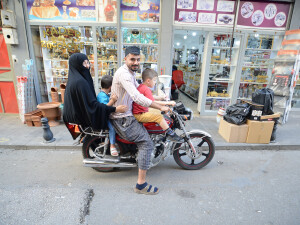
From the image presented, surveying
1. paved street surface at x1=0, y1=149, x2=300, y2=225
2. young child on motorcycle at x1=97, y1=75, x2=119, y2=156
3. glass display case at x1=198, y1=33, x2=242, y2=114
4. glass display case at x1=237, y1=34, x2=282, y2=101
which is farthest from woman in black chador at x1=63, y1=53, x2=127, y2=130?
glass display case at x1=237, y1=34, x2=282, y2=101

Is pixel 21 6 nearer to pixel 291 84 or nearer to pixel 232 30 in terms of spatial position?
pixel 232 30

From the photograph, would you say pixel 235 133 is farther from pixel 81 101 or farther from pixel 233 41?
pixel 81 101

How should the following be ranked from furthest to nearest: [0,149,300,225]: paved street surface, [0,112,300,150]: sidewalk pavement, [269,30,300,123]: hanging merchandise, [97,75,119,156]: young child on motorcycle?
[269,30,300,123]: hanging merchandise
[0,112,300,150]: sidewalk pavement
[97,75,119,156]: young child on motorcycle
[0,149,300,225]: paved street surface

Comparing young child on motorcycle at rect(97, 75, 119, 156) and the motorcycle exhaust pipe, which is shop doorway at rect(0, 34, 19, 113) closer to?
young child on motorcycle at rect(97, 75, 119, 156)

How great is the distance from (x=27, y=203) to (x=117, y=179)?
4.47ft

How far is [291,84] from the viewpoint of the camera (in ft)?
17.6

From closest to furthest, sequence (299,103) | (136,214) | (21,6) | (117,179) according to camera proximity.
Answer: (136,214) → (117,179) → (21,6) → (299,103)

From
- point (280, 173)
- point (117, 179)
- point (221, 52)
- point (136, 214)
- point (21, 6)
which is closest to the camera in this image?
point (136, 214)

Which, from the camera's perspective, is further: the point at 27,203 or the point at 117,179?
the point at 117,179

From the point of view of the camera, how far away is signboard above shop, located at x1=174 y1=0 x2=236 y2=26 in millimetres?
5719

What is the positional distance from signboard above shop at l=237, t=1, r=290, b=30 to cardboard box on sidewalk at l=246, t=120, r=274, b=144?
356 cm

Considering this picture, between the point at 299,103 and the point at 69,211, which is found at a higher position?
the point at 299,103

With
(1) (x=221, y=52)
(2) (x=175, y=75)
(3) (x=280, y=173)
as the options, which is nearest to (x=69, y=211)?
(3) (x=280, y=173)

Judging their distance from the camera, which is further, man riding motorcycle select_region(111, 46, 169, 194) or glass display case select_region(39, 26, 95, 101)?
glass display case select_region(39, 26, 95, 101)
